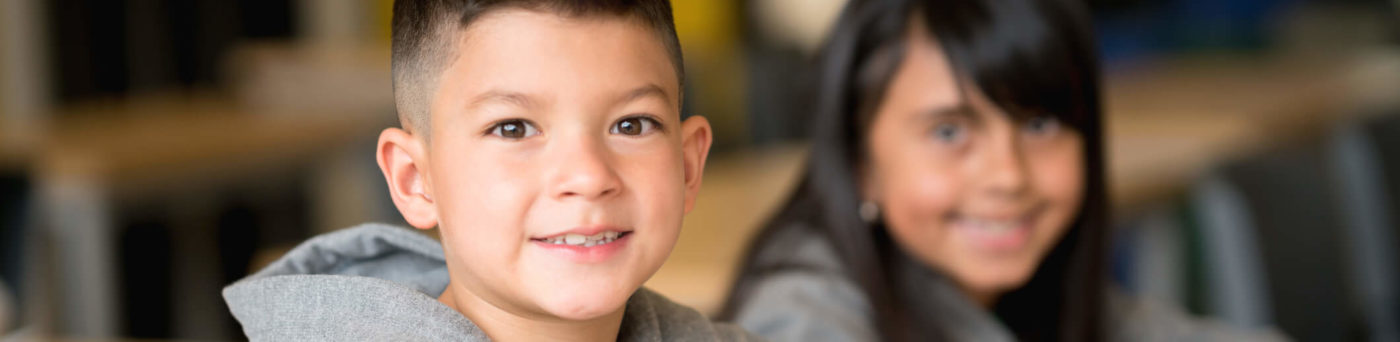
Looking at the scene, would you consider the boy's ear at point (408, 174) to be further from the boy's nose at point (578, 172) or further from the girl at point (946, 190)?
the girl at point (946, 190)

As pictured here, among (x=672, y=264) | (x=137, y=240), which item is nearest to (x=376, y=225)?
(x=672, y=264)

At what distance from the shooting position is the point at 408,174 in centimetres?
44

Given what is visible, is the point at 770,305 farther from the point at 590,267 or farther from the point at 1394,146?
the point at 1394,146

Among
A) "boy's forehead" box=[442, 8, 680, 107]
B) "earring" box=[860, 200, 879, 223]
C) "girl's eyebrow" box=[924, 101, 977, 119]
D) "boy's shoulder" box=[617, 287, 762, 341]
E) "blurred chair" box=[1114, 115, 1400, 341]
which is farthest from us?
"blurred chair" box=[1114, 115, 1400, 341]

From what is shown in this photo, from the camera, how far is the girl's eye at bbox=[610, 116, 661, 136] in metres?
0.41

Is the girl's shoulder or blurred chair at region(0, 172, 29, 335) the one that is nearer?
the girl's shoulder

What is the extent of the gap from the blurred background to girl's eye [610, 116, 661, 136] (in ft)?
2.10

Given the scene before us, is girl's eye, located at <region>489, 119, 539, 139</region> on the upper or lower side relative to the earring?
upper

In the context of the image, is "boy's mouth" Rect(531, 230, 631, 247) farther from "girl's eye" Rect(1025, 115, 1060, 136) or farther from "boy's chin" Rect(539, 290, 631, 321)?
"girl's eye" Rect(1025, 115, 1060, 136)

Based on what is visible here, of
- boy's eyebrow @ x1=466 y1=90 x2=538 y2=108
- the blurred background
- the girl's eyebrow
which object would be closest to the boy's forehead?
boy's eyebrow @ x1=466 y1=90 x2=538 y2=108

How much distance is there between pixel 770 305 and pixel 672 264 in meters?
0.44

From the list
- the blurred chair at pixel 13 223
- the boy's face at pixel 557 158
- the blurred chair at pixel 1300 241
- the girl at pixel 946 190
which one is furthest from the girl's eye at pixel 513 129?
the blurred chair at pixel 13 223

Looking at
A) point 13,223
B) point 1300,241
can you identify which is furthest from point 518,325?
point 13,223

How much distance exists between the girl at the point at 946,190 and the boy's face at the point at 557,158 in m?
0.50
